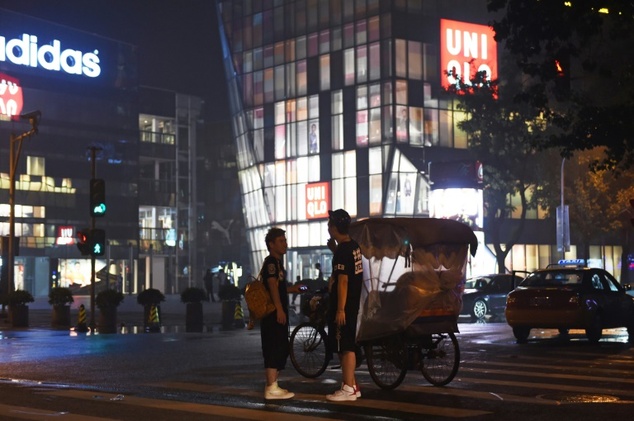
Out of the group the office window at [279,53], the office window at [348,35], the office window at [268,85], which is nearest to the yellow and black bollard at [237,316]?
the office window at [348,35]

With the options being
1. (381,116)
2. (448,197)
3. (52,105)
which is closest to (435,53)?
(381,116)

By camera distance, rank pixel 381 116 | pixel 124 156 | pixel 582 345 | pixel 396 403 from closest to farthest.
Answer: pixel 396 403
pixel 582 345
pixel 381 116
pixel 124 156

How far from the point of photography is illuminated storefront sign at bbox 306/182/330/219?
73.1 m

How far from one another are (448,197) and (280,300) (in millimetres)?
45406

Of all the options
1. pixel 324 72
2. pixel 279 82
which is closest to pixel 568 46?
pixel 324 72

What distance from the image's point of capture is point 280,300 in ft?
37.6

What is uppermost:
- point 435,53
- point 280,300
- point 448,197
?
point 435,53

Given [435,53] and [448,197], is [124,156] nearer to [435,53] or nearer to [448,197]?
[435,53]

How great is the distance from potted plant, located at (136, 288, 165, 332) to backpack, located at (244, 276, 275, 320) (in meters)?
A: 20.0

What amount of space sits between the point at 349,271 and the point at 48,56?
80.0 meters

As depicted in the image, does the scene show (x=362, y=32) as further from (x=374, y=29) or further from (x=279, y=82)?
(x=279, y=82)

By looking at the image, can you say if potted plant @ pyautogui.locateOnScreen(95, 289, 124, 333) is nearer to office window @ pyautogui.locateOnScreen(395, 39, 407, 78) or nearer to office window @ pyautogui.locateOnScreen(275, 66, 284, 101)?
office window @ pyautogui.locateOnScreen(395, 39, 407, 78)

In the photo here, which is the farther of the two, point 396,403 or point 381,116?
point 381,116

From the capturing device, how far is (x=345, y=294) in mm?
11133
